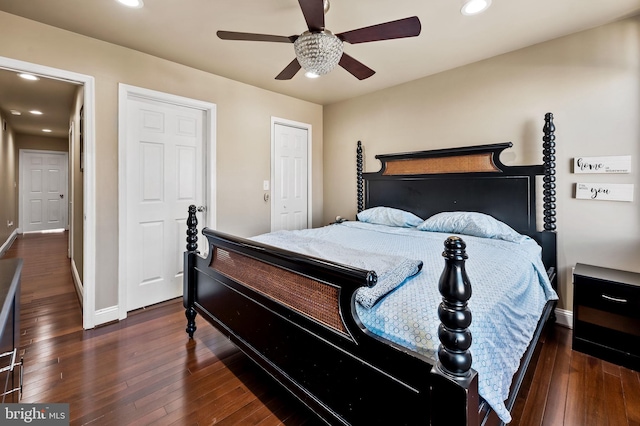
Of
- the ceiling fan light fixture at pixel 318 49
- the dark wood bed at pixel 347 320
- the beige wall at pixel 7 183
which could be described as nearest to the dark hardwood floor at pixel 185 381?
the dark wood bed at pixel 347 320

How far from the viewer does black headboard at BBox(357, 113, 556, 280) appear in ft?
8.30

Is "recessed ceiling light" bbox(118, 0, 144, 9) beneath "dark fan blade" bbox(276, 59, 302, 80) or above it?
above

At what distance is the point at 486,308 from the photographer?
1190 mm

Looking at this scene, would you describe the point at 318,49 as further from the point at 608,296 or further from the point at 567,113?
the point at 608,296

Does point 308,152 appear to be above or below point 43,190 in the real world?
above

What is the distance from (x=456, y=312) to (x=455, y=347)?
109 millimetres

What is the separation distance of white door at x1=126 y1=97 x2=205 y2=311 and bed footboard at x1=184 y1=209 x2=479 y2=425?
1.39 meters

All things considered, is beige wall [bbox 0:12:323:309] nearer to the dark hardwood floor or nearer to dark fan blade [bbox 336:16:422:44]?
the dark hardwood floor

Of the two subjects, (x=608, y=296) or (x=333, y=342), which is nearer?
(x=333, y=342)

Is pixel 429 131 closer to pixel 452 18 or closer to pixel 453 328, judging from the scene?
pixel 452 18

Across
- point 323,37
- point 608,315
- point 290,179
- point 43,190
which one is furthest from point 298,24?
point 43,190

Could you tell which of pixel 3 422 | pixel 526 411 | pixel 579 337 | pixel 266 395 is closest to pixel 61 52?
pixel 3 422
